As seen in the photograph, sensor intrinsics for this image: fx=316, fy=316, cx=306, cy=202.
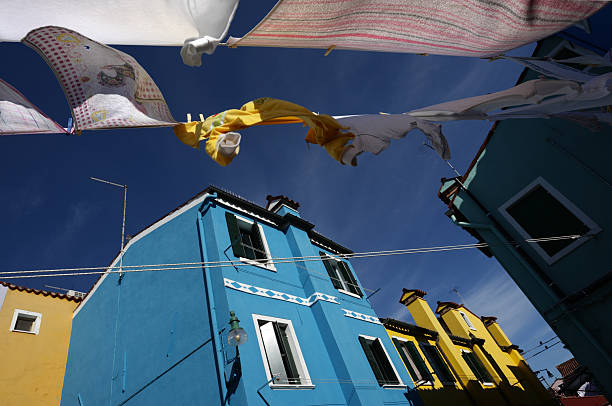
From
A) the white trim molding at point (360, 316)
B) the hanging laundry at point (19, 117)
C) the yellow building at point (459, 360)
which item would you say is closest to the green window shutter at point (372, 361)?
the white trim molding at point (360, 316)

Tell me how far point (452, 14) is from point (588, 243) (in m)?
5.91

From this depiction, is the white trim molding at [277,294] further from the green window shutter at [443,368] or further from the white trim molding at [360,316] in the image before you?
the green window shutter at [443,368]

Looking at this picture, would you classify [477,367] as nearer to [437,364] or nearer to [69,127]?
[437,364]

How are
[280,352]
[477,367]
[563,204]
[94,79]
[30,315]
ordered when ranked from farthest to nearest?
[477,367] < [30,315] < [280,352] < [563,204] < [94,79]

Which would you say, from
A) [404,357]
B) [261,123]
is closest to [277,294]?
[261,123]

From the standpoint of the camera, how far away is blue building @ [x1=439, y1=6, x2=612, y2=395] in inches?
233

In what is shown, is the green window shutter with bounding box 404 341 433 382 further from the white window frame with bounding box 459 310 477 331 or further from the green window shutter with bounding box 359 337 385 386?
the white window frame with bounding box 459 310 477 331

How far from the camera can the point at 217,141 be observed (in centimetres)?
257

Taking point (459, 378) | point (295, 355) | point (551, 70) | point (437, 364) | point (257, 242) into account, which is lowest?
point (459, 378)

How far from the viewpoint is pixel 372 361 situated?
991 cm

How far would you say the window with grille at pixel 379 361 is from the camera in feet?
32.0

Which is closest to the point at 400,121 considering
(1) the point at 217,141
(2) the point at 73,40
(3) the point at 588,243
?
(1) the point at 217,141

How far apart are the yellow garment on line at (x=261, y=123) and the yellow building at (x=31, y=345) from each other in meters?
11.7

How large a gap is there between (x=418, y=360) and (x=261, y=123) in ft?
45.9
